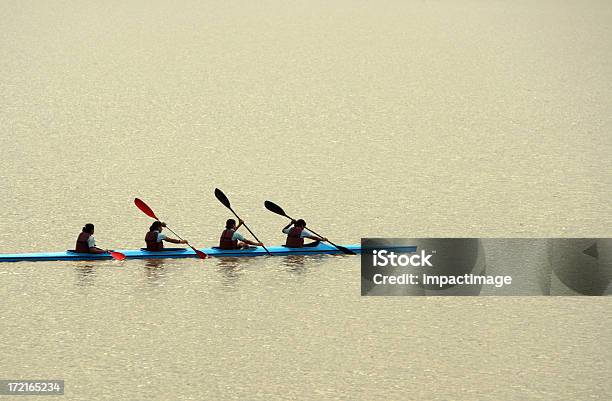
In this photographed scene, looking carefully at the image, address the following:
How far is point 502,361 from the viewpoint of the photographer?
25.3 m

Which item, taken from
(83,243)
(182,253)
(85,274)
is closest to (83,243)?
(83,243)

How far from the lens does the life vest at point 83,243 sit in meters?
30.7

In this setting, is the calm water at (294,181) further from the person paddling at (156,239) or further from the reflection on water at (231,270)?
the person paddling at (156,239)

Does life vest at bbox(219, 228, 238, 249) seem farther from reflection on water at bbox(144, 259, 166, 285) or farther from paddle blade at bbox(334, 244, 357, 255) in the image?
paddle blade at bbox(334, 244, 357, 255)

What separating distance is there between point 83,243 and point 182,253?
2635 mm
